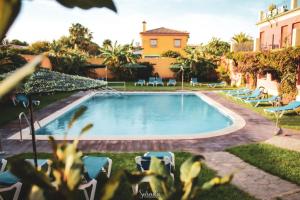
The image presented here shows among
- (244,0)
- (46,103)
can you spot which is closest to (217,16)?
(244,0)

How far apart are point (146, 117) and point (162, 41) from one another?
32.1 meters

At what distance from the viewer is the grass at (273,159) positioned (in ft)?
24.3

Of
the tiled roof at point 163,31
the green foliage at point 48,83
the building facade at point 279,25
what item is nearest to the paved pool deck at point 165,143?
the green foliage at point 48,83

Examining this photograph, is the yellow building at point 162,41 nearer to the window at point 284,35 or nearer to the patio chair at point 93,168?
the window at point 284,35

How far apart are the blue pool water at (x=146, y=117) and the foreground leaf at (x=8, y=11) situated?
1200cm

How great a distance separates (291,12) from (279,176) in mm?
19639

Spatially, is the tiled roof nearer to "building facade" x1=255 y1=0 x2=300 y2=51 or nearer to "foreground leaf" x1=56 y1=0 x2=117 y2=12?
"building facade" x1=255 y1=0 x2=300 y2=51

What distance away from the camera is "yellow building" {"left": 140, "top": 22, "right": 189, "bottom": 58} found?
158 feet

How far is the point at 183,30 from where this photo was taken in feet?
164

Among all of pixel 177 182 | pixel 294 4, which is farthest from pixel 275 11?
pixel 177 182

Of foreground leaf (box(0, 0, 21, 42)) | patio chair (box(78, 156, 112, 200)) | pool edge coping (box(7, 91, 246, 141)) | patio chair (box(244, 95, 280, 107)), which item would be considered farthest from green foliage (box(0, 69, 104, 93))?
patio chair (box(244, 95, 280, 107))

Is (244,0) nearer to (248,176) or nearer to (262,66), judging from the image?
(262,66)

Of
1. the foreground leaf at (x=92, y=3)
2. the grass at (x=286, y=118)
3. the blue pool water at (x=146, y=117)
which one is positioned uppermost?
the foreground leaf at (x=92, y=3)

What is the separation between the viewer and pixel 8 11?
68 cm
